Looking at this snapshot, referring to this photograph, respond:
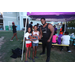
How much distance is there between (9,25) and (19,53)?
1928cm

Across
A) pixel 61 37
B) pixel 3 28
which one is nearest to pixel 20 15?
pixel 3 28

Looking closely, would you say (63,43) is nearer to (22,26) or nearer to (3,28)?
(22,26)

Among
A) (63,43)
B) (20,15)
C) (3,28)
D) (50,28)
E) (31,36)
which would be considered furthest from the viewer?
(3,28)

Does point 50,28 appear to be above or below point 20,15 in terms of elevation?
below

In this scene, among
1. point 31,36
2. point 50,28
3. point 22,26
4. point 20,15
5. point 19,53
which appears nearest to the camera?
point 50,28

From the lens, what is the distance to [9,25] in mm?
20594

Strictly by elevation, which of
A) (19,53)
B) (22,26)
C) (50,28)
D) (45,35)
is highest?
(22,26)

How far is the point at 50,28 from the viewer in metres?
2.86

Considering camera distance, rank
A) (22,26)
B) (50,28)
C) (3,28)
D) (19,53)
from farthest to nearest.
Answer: (3,28) < (22,26) < (19,53) < (50,28)

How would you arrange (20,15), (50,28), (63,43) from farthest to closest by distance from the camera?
(20,15), (63,43), (50,28)

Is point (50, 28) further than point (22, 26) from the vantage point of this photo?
No

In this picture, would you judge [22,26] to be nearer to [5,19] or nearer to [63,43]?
[5,19]

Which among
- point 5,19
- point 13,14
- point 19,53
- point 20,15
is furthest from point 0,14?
point 19,53

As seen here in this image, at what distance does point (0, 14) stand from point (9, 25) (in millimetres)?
4806
